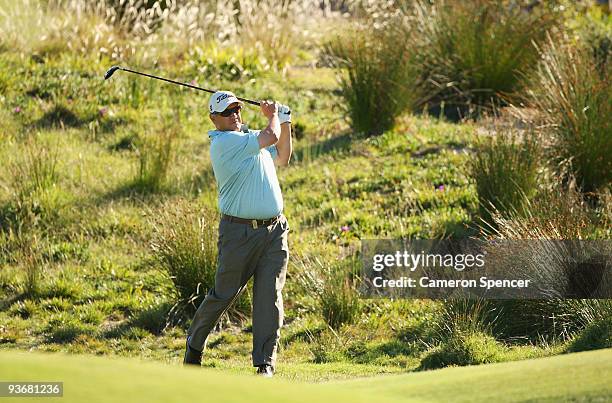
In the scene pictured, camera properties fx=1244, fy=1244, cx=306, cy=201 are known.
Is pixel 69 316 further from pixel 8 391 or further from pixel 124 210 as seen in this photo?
pixel 8 391

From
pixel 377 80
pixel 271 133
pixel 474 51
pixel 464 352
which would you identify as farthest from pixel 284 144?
pixel 474 51

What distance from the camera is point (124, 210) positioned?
11922 millimetres

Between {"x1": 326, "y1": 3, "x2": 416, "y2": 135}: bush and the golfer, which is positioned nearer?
the golfer

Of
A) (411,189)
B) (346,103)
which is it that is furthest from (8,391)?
(346,103)

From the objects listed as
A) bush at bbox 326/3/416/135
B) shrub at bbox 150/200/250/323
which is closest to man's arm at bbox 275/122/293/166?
shrub at bbox 150/200/250/323

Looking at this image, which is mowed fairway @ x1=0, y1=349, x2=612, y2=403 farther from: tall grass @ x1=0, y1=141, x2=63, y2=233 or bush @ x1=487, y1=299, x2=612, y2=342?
tall grass @ x1=0, y1=141, x2=63, y2=233

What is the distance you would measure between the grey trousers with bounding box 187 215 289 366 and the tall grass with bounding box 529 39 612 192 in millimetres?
4414

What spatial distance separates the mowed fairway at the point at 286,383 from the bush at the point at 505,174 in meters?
3.78

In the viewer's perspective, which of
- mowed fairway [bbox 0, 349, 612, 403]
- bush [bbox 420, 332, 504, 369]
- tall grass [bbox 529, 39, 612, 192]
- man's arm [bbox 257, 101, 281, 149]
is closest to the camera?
mowed fairway [bbox 0, 349, 612, 403]

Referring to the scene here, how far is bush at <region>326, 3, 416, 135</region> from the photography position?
13.2 metres

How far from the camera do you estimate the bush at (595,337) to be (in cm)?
847

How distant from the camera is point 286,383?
19.6 feet

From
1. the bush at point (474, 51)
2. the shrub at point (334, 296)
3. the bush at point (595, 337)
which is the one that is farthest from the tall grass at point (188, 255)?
the bush at point (474, 51)

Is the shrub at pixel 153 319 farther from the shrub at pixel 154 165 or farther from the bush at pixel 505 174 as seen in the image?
the bush at pixel 505 174
